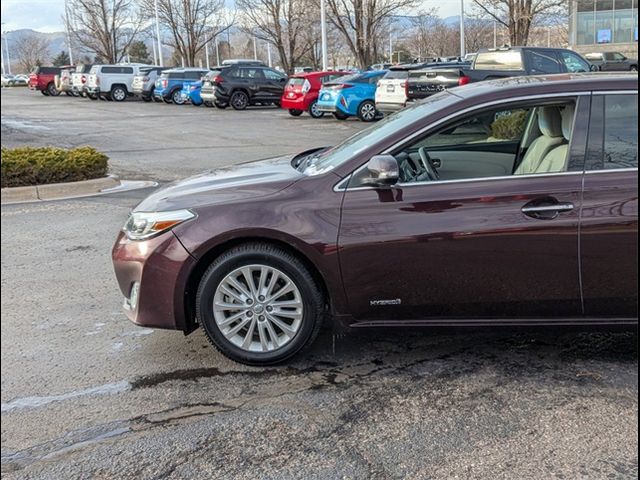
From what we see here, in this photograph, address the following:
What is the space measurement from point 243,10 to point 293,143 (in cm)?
3191

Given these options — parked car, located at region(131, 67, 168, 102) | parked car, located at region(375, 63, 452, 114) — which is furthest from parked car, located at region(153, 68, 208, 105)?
parked car, located at region(375, 63, 452, 114)

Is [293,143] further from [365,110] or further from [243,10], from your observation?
[243,10]

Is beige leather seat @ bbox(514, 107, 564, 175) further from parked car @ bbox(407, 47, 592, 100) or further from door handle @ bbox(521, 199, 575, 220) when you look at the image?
parked car @ bbox(407, 47, 592, 100)

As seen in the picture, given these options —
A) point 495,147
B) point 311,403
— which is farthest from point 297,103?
point 311,403

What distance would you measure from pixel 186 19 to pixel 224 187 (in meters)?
48.3

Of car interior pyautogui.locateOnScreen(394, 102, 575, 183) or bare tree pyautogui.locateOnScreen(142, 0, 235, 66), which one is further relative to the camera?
bare tree pyautogui.locateOnScreen(142, 0, 235, 66)

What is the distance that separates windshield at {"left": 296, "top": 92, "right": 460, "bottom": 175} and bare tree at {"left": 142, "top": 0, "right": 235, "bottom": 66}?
4730 cm

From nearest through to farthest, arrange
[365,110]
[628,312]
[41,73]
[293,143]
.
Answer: [628,312] → [293,143] → [365,110] → [41,73]

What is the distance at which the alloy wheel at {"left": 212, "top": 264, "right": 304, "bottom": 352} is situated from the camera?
3.92 meters

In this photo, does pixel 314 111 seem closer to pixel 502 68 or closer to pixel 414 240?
pixel 502 68

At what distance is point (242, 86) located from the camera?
87.6 ft

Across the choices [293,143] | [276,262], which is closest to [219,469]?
[276,262]

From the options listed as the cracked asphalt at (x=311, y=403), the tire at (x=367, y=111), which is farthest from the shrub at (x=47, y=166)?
the tire at (x=367, y=111)

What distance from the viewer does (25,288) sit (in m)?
5.47
